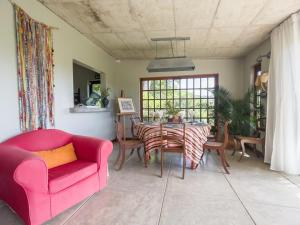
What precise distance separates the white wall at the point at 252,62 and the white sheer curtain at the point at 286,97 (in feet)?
2.23

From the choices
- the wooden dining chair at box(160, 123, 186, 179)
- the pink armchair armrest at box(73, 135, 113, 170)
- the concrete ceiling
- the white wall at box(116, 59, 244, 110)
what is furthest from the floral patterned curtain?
the white wall at box(116, 59, 244, 110)

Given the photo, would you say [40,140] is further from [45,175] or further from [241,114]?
[241,114]

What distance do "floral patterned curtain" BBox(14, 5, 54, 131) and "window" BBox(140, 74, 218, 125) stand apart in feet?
11.8

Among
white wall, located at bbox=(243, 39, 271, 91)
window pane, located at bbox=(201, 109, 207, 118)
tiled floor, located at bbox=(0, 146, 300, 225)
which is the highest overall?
white wall, located at bbox=(243, 39, 271, 91)

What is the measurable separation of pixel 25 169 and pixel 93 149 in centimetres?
89

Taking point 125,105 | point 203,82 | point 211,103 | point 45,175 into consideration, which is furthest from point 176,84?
point 45,175

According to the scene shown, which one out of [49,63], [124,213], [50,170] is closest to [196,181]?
[124,213]

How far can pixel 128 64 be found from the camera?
6.32 meters

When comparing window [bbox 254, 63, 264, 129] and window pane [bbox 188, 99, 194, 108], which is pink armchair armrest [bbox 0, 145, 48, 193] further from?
window pane [bbox 188, 99, 194, 108]

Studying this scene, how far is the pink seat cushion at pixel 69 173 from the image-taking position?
6.36 ft

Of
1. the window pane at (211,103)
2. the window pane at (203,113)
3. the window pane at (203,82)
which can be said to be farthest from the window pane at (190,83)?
the window pane at (203,113)

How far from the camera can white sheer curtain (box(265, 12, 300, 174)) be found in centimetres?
308

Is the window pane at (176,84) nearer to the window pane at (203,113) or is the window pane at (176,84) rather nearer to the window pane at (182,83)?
the window pane at (182,83)

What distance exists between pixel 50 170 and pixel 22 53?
1513mm
